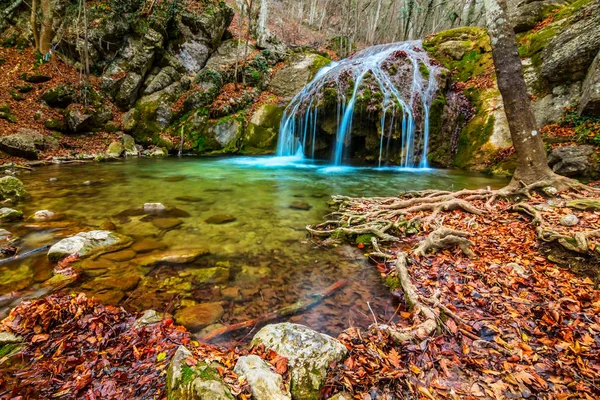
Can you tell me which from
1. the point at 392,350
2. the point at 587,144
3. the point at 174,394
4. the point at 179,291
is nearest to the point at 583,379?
the point at 392,350

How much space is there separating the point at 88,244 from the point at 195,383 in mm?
3314

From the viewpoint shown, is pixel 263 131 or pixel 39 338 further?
pixel 263 131

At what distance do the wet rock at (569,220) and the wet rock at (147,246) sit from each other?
5.40 m

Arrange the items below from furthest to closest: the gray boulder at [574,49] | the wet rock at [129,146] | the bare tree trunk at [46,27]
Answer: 1. the bare tree trunk at [46,27]
2. the wet rock at [129,146]
3. the gray boulder at [574,49]

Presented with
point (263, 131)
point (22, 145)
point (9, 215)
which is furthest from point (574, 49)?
point (22, 145)

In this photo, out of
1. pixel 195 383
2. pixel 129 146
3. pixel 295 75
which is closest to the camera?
pixel 195 383

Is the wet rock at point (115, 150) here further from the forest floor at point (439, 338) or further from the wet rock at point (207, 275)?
the forest floor at point (439, 338)

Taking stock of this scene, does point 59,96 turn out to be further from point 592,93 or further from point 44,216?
point 592,93

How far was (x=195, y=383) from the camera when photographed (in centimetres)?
145

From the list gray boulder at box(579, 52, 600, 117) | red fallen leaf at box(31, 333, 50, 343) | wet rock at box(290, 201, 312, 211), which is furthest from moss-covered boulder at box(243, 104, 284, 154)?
red fallen leaf at box(31, 333, 50, 343)

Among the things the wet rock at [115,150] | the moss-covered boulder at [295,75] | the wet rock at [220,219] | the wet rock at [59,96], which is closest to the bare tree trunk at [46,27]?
the wet rock at [59,96]

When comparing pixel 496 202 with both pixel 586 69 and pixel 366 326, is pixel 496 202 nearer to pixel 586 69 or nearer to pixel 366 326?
pixel 366 326

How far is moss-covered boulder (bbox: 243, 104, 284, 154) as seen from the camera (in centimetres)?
1528

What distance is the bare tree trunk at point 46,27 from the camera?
14783mm
